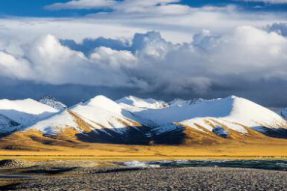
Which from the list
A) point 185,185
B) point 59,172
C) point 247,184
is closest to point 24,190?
point 185,185

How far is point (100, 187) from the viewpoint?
61.7 meters

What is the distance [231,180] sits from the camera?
67562 mm

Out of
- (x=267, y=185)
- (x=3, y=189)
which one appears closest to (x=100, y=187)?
(x=3, y=189)

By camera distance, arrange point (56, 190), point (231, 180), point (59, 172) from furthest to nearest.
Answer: point (59, 172)
point (231, 180)
point (56, 190)

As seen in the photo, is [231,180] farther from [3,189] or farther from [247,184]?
[3,189]

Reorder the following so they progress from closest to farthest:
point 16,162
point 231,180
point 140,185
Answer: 1. point 140,185
2. point 231,180
3. point 16,162

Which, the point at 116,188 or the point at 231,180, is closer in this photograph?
the point at 116,188

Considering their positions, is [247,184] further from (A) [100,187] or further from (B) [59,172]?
(B) [59,172]

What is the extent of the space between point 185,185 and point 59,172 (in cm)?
4947

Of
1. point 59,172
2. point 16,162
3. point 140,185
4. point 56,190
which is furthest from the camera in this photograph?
point 16,162

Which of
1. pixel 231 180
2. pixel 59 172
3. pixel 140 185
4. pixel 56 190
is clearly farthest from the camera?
pixel 59 172

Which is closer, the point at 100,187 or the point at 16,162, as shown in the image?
the point at 100,187

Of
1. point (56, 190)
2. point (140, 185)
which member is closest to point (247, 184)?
point (140, 185)

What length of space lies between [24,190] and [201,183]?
66.3ft
